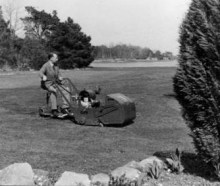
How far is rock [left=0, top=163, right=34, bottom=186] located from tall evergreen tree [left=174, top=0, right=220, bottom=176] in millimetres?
2105

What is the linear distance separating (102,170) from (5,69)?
1679 inches

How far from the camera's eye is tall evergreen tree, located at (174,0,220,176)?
4777 millimetres

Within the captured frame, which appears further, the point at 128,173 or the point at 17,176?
the point at 128,173

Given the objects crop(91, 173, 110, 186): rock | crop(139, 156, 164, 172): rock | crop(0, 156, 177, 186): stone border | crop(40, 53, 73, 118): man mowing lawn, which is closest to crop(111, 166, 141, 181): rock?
crop(0, 156, 177, 186): stone border

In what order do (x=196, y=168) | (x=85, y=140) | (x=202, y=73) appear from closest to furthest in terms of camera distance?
(x=202, y=73) < (x=196, y=168) < (x=85, y=140)

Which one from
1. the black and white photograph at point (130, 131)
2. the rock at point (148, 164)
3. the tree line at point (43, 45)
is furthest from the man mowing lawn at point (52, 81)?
the tree line at point (43, 45)

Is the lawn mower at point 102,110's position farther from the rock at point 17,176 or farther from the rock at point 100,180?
the rock at point 17,176

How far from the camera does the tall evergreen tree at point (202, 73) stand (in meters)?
4.78

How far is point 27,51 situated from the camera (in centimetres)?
5250

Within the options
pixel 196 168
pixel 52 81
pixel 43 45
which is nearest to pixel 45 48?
pixel 43 45

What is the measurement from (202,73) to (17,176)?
2.49 meters

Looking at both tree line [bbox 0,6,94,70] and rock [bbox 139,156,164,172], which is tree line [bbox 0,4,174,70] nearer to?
tree line [bbox 0,6,94,70]

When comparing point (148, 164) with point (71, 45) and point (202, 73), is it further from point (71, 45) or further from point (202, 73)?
point (71, 45)

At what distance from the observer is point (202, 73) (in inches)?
190
